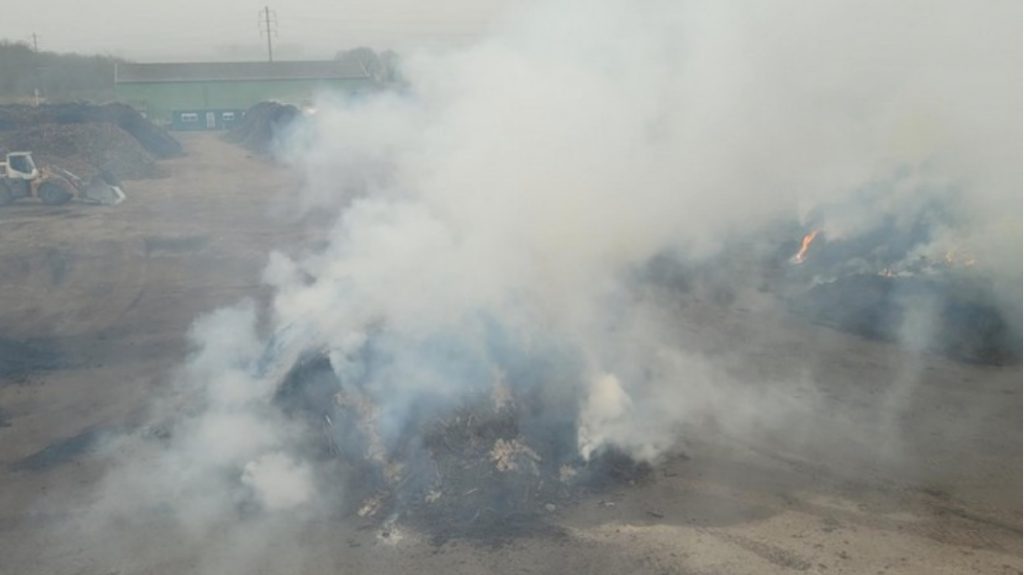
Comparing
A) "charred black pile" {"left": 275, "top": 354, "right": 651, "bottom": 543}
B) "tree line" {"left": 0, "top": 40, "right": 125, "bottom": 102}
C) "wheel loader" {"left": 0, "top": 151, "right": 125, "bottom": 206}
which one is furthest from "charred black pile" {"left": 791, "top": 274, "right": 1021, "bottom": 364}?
"tree line" {"left": 0, "top": 40, "right": 125, "bottom": 102}

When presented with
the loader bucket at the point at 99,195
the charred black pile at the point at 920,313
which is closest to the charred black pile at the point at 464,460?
the charred black pile at the point at 920,313

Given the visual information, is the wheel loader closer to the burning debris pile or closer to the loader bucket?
the loader bucket

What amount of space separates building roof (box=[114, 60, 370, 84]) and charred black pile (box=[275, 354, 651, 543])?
154 ft

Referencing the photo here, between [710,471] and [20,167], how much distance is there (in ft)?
80.0

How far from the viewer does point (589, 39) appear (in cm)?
1259

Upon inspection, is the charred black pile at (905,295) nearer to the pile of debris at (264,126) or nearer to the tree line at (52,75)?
the pile of debris at (264,126)

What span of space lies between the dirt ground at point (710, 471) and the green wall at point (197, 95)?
42.2m

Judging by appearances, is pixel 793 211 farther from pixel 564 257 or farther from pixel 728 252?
pixel 564 257

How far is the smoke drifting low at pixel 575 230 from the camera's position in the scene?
29.3ft

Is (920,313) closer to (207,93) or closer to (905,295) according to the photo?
(905,295)

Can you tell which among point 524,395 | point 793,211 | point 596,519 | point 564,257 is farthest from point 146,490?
point 793,211

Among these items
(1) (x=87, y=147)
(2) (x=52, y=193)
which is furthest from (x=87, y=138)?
(2) (x=52, y=193)

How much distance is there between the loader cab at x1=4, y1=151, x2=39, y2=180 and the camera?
24.2m

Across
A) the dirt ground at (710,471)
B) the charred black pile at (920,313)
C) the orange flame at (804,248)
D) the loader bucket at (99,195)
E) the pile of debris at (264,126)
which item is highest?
the pile of debris at (264,126)
